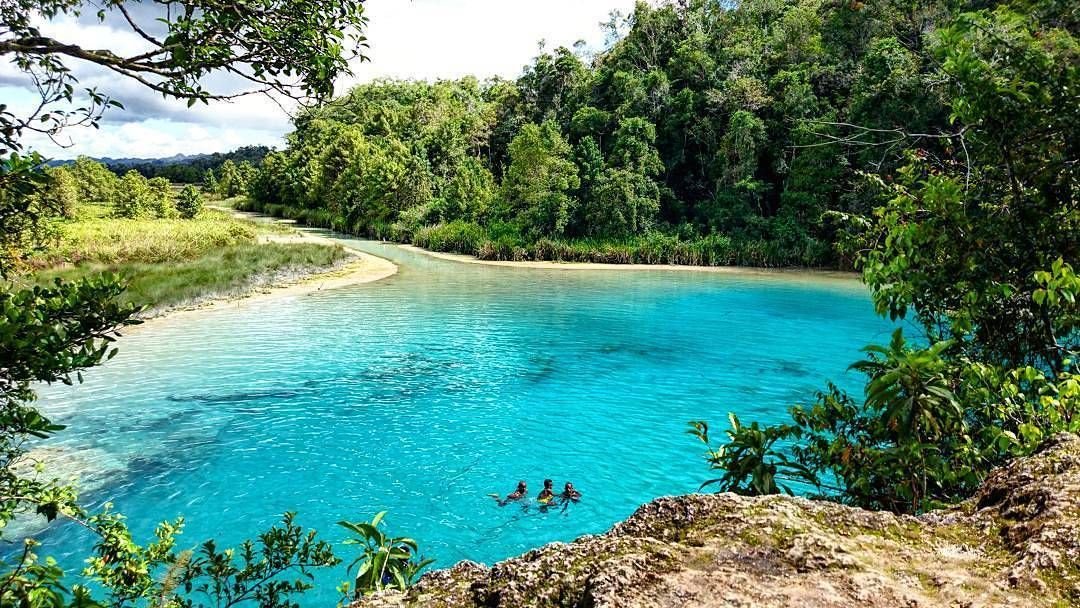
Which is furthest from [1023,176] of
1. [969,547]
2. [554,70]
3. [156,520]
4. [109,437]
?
[554,70]

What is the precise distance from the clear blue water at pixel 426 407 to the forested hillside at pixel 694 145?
14.6 m

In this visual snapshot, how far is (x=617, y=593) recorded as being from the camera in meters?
1.71

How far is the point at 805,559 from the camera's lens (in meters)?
1.88

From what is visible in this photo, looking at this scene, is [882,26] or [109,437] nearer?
[109,437]

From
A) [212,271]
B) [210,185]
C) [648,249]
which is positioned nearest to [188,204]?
[212,271]

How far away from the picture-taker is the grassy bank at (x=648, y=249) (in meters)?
35.6

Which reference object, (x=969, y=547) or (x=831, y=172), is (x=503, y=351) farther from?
(x=831, y=172)

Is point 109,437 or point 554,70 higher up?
point 554,70

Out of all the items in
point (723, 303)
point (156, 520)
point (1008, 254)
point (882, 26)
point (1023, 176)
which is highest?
point (882, 26)

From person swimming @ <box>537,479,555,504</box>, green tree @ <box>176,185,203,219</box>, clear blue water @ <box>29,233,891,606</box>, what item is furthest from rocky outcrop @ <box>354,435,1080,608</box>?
green tree @ <box>176,185,203,219</box>

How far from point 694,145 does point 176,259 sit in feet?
112

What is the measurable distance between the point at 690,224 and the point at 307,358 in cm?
2967

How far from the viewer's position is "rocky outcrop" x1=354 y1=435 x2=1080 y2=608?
5.60 ft

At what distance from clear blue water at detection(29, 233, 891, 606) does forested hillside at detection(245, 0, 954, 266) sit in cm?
1464
